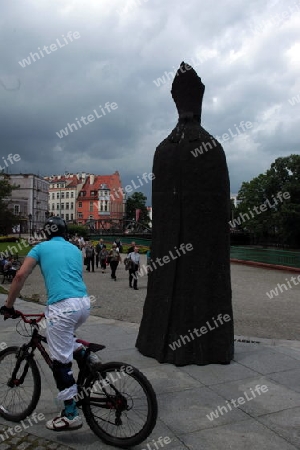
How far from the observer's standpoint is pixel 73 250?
362 cm

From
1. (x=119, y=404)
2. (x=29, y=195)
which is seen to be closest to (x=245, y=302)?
(x=119, y=404)

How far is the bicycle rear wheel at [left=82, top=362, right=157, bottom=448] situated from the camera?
3.26 m

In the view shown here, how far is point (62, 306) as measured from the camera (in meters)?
3.43

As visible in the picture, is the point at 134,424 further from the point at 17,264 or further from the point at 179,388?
the point at 17,264

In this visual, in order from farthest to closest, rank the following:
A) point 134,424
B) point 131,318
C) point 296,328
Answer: point 131,318 < point 296,328 < point 134,424

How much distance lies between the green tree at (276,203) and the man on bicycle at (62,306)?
122 ft

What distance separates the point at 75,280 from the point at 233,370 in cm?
268

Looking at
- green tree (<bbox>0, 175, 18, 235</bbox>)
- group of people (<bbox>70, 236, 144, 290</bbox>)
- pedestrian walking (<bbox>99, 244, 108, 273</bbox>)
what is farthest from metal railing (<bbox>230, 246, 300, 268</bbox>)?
green tree (<bbox>0, 175, 18, 235</bbox>)

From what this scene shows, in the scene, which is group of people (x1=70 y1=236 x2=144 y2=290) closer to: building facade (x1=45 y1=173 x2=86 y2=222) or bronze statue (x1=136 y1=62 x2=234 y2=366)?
bronze statue (x1=136 y1=62 x2=234 y2=366)

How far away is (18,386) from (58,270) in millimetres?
1343

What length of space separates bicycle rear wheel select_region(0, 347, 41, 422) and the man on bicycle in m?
0.41

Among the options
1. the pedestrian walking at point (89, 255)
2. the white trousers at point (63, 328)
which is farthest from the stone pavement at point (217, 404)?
the pedestrian walking at point (89, 255)

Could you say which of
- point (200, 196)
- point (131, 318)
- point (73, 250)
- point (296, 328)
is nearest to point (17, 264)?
point (131, 318)

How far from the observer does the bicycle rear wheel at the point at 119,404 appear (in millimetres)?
3260
